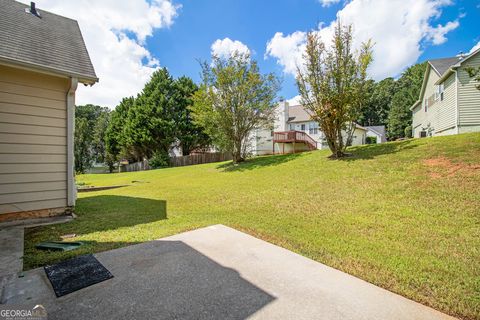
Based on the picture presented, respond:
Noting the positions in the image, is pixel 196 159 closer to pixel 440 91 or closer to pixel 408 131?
pixel 440 91

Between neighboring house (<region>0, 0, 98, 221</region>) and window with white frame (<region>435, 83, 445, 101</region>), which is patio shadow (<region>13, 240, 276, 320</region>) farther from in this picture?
window with white frame (<region>435, 83, 445, 101</region>)

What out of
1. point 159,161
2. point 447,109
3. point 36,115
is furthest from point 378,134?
point 36,115

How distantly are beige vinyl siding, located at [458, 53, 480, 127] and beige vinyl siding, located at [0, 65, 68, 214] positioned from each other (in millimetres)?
17822

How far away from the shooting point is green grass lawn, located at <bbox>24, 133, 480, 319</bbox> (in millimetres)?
2707

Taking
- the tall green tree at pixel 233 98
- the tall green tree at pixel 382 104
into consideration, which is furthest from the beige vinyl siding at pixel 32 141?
the tall green tree at pixel 382 104

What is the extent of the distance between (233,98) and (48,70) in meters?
10.9

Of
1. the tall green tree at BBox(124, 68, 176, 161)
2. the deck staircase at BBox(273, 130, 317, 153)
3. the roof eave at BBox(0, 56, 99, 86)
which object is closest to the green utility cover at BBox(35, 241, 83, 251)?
the roof eave at BBox(0, 56, 99, 86)

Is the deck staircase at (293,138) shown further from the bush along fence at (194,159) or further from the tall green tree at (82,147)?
the tall green tree at (82,147)

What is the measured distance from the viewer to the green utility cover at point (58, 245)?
3338 mm

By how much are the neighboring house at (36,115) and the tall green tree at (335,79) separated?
859 cm

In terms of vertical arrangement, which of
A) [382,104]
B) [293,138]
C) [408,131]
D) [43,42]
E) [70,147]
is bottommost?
[70,147]

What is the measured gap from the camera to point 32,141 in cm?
482

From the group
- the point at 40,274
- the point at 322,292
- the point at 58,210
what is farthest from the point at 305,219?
the point at 58,210

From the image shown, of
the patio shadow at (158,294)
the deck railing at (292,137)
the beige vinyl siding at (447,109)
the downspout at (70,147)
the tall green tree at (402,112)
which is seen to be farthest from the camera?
the tall green tree at (402,112)
